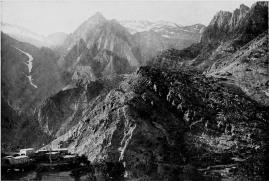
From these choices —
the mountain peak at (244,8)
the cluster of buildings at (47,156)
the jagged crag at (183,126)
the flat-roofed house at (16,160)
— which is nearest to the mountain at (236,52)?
the mountain peak at (244,8)

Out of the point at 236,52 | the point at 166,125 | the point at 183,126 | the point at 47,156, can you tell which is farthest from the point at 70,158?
the point at 236,52

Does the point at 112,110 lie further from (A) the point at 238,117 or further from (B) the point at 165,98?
(A) the point at 238,117

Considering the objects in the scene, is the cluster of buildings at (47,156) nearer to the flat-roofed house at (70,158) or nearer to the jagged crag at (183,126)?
the flat-roofed house at (70,158)

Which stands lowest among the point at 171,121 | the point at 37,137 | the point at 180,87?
the point at 37,137

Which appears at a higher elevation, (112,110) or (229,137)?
(112,110)

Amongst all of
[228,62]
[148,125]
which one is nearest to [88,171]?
[148,125]

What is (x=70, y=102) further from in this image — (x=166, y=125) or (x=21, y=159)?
(x=21, y=159)
